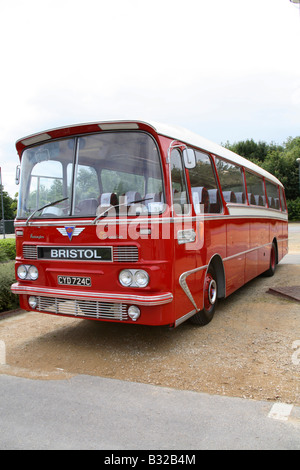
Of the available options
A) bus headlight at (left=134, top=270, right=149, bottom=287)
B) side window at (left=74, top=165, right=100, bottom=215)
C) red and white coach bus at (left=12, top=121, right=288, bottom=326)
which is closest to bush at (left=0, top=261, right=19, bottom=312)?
red and white coach bus at (left=12, top=121, right=288, bottom=326)

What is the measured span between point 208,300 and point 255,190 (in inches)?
156

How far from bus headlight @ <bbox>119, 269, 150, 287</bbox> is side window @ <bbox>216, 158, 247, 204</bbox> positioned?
2.82 meters

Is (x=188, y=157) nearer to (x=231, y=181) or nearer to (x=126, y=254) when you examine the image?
(x=126, y=254)

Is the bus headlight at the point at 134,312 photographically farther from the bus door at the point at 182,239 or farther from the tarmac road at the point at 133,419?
the tarmac road at the point at 133,419

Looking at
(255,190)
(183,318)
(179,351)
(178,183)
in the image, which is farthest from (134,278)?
(255,190)

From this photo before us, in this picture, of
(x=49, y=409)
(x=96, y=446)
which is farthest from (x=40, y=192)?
(x=96, y=446)

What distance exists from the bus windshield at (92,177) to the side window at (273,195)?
642 centimetres

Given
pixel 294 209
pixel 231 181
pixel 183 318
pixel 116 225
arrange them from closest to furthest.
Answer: pixel 116 225 < pixel 183 318 < pixel 231 181 < pixel 294 209

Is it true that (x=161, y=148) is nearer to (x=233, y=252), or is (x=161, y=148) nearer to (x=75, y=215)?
(x=75, y=215)

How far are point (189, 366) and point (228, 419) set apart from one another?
3.80 ft

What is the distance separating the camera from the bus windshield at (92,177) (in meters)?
4.62

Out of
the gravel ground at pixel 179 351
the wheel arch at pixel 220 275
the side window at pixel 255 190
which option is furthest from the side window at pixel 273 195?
the wheel arch at pixel 220 275

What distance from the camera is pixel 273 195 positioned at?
36.2 ft

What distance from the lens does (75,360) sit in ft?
15.4
